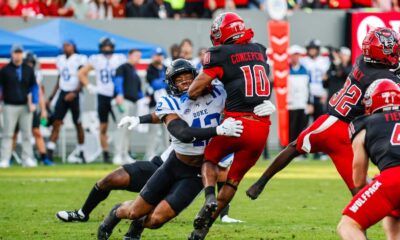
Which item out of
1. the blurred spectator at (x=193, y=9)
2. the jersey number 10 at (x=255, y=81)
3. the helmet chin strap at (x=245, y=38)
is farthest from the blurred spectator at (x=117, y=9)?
the jersey number 10 at (x=255, y=81)

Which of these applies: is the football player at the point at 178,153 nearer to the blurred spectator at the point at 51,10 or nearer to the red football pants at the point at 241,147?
the red football pants at the point at 241,147

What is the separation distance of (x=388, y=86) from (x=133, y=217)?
2.77 metres

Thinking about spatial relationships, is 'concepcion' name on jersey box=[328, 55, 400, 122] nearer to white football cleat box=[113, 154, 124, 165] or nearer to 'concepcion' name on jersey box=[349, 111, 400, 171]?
'concepcion' name on jersey box=[349, 111, 400, 171]

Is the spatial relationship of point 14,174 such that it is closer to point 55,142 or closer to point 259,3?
point 55,142

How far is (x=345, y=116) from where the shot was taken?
948 centimetres

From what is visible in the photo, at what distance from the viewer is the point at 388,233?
24.2ft

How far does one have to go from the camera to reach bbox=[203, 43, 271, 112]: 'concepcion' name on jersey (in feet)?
30.0

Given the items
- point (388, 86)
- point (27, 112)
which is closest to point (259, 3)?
point (27, 112)

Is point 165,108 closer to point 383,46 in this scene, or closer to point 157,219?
point 157,219

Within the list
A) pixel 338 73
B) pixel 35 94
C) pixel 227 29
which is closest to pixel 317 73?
pixel 338 73

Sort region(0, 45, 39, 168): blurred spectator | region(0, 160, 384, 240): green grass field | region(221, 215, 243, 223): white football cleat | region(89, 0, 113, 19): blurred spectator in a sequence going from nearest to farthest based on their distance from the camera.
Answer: region(0, 160, 384, 240): green grass field, region(221, 215, 243, 223): white football cleat, region(0, 45, 39, 168): blurred spectator, region(89, 0, 113, 19): blurred spectator

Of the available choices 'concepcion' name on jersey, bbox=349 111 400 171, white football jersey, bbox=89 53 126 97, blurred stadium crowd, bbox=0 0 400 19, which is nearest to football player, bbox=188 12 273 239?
'concepcion' name on jersey, bbox=349 111 400 171

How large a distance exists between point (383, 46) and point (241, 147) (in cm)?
151

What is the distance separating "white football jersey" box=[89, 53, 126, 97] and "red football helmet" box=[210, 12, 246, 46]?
10.2 meters
